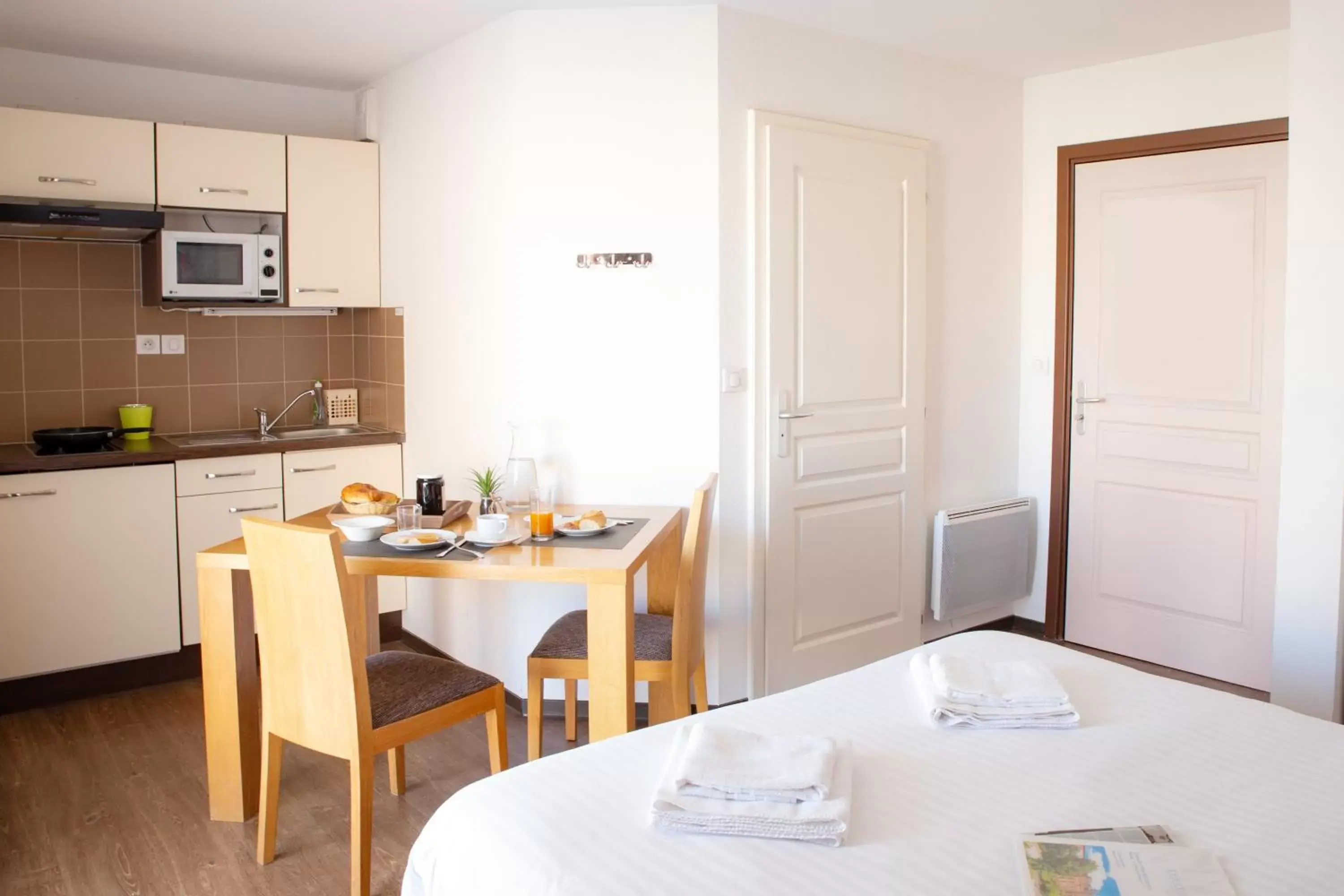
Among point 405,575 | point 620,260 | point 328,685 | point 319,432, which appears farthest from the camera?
point 319,432

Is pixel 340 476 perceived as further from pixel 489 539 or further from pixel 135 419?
pixel 489 539

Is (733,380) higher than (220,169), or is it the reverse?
(220,169)

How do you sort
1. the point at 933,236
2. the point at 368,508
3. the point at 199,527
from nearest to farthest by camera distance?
the point at 368,508
the point at 199,527
the point at 933,236

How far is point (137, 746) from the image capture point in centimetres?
348

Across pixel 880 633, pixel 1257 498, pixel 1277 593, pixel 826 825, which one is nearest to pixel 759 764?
pixel 826 825

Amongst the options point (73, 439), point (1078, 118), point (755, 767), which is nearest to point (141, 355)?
point (73, 439)

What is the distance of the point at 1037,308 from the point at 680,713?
8.55 ft

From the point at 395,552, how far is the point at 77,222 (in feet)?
6.64

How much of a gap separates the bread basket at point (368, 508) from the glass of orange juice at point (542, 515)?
1.45 ft

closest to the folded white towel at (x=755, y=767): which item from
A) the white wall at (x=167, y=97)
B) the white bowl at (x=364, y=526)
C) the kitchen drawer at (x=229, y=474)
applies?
the white bowl at (x=364, y=526)

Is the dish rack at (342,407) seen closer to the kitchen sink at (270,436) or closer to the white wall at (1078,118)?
the kitchen sink at (270,436)

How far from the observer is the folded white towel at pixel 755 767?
162cm

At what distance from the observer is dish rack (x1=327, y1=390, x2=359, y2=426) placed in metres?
4.87

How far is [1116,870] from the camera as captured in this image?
146 centimetres
